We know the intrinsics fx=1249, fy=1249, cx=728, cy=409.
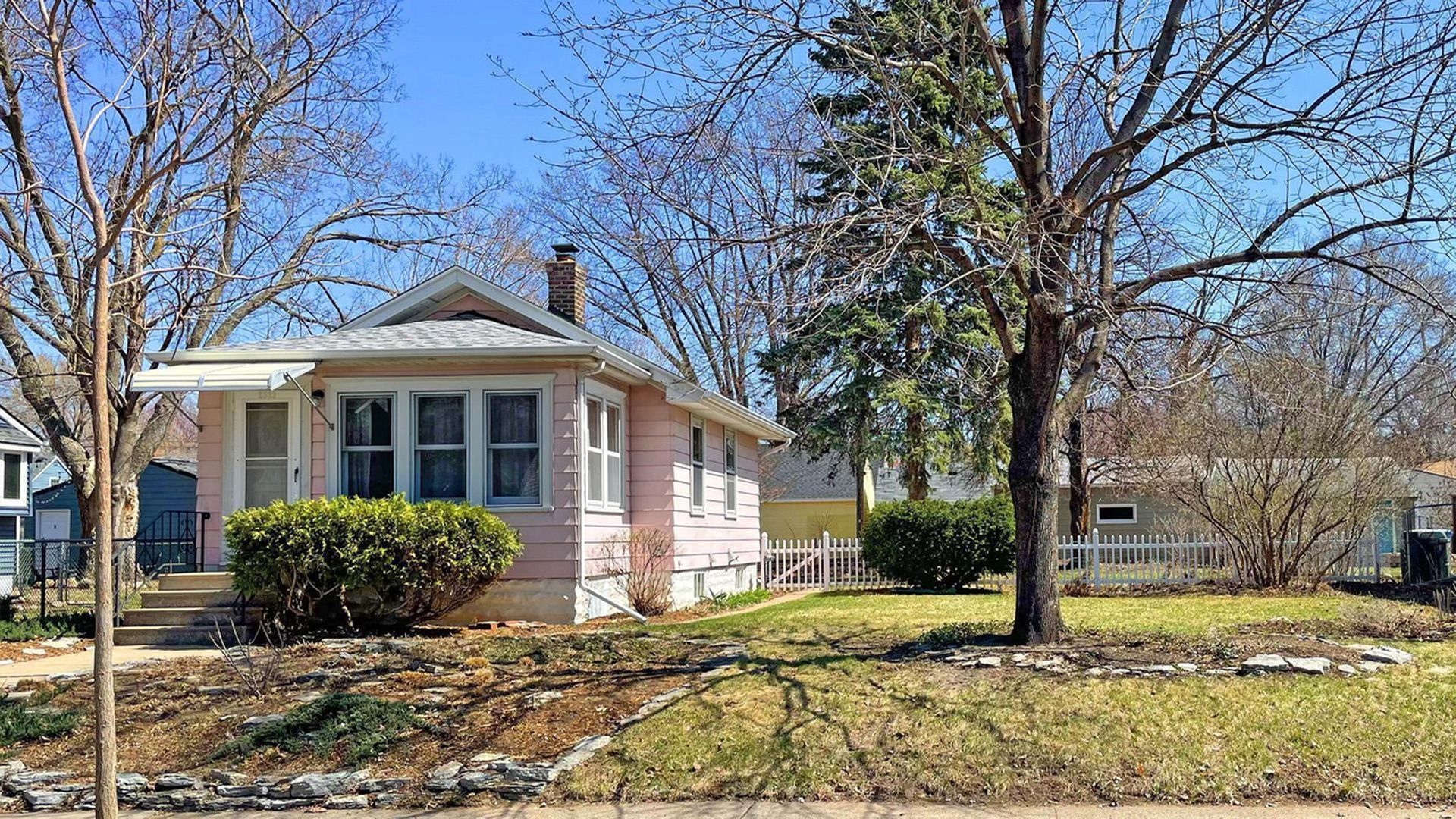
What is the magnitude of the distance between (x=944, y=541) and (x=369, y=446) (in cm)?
930

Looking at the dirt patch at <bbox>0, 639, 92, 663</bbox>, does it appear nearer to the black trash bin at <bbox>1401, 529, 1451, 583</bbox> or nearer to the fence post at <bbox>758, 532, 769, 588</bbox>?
the fence post at <bbox>758, 532, 769, 588</bbox>

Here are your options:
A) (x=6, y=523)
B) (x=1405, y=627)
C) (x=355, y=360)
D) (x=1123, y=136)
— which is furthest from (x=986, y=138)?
(x=6, y=523)

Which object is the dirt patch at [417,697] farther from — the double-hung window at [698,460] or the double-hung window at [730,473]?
the double-hung window at [730,473]

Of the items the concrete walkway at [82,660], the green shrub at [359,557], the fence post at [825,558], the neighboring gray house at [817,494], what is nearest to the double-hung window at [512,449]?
the green shrub at [359,557]

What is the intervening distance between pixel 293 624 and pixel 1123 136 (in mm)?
9432

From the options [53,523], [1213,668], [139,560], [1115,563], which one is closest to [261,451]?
[139,560]

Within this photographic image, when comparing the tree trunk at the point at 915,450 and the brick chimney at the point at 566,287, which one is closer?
the brick chimney at the point at 566,287

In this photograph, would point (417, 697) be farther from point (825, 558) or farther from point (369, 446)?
point (825, 558)

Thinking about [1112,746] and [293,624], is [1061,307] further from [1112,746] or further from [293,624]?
Answer: [293,624]

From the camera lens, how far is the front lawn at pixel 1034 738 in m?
7.21

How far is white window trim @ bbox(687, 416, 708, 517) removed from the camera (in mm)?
18125

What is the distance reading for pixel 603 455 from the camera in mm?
15508

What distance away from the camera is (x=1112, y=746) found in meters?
7.55

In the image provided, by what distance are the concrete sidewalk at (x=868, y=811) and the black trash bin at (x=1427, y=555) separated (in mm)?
11621
